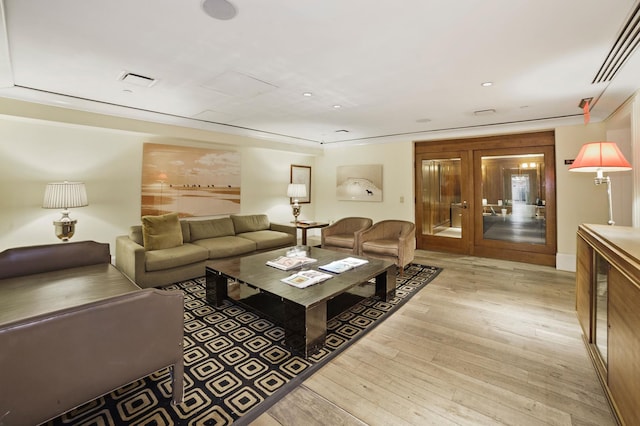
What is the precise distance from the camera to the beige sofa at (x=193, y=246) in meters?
3.51

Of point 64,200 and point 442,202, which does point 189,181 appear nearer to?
point 64,200

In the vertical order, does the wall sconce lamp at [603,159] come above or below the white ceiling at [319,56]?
below

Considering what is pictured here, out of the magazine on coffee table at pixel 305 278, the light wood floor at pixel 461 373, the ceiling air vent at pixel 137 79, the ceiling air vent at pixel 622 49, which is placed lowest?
the light wood floor at pixel 461 373

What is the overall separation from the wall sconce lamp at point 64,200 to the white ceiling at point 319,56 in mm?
1047

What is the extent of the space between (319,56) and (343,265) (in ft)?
6.73

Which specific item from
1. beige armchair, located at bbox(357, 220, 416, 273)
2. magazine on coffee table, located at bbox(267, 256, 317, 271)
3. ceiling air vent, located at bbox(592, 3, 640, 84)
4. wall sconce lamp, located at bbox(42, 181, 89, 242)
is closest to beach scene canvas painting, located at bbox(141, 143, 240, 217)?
wall sconce lamp, located at bbox(42, 181, 89, 242)

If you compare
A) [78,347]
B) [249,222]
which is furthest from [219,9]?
[249,222]

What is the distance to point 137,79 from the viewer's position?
296 centimetres

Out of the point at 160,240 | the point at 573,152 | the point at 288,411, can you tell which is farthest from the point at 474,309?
the point at 160,240

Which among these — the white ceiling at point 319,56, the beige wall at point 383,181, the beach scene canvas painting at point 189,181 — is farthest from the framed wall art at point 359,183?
the beach scene canvas painting at point 189,181

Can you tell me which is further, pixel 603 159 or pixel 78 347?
pixel 603 159

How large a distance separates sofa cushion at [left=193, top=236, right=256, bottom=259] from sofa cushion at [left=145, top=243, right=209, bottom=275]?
0.41 ft

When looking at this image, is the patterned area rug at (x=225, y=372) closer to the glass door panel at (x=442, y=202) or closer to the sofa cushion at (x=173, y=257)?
the sofa cushion at (x=173, y=257)

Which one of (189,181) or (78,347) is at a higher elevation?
(189,181)
